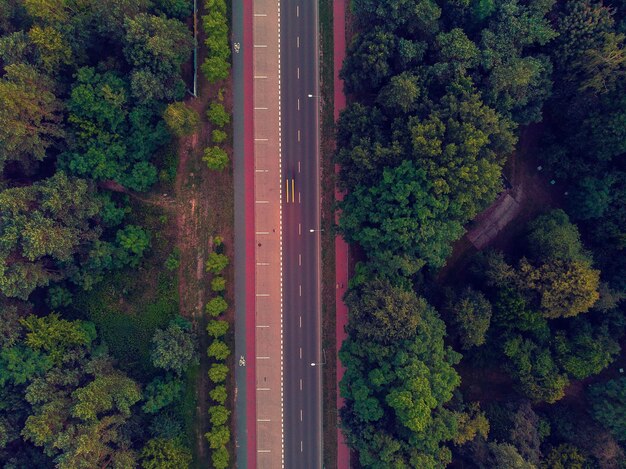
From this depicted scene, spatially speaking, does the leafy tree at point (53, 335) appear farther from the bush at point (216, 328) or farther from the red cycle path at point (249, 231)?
the red cycle path at point (249, 231)

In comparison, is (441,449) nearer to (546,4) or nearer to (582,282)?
(582,282)

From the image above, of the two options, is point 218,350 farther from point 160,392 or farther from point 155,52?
point 155,52

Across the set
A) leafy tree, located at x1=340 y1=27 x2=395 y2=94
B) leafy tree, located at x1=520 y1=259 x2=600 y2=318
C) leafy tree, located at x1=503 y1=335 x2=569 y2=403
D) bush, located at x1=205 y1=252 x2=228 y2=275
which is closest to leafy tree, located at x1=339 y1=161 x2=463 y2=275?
leafy tree, located at x1=520 y1=259 x2=600 y2=318

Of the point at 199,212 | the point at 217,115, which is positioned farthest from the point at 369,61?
the point at 199,212

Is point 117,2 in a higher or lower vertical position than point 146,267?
higher

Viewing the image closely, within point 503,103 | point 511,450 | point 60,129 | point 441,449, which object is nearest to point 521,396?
point 511,450

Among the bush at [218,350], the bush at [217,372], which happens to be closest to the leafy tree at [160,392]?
the bush at [217,372]
